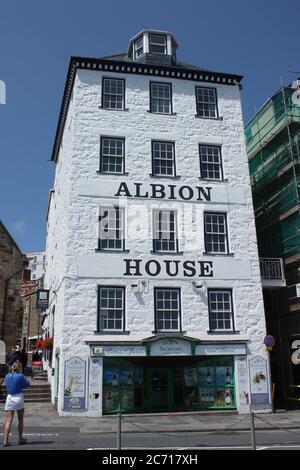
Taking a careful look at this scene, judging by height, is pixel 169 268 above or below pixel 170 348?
above

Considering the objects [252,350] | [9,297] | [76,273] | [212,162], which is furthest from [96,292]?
[9,297]

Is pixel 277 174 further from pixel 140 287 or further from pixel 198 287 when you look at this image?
pixel 140 287

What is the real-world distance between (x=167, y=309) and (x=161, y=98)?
9.86 meters

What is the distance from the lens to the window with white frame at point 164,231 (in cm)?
1948

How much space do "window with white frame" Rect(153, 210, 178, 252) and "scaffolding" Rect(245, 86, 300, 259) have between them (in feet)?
19.7

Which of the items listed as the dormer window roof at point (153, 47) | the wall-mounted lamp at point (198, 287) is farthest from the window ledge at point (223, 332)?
the dormer window roof at point (153, 47)

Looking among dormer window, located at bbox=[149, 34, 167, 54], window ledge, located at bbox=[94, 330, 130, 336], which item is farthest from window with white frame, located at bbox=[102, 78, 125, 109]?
window ledge, located at bbox=[94, 330, 130, 336]

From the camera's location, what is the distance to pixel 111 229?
19297mm

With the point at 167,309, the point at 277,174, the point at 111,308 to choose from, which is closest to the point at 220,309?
the point at 167,309

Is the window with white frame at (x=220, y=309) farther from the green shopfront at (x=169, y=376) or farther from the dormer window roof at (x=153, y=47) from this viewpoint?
the dormer window roof at (x=153, y=47)

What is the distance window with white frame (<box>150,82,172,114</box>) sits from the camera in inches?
850

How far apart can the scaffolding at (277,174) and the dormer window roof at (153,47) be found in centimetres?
597
